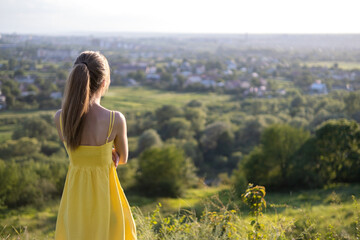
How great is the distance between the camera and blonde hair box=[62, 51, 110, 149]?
1.62m

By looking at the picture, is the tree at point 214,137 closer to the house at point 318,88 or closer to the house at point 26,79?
the house at point 26,79

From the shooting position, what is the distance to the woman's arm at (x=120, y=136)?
170 cm

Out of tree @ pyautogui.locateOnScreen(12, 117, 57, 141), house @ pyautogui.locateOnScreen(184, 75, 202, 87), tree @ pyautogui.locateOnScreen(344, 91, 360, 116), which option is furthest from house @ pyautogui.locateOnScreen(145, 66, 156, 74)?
tree @ pyautogui.locateOnScreen(344, 91, 360, 116)

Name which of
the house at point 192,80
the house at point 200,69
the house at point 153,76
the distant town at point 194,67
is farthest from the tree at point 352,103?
the house at point 200,69

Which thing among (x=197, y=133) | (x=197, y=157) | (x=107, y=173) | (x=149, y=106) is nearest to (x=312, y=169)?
(x=197, y=157)

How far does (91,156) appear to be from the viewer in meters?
1.76

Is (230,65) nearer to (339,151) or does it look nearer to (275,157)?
(275,157)

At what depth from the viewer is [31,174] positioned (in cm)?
1509

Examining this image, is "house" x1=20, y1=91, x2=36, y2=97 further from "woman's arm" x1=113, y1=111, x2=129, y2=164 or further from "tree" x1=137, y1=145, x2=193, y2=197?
"woman's arm" x1=113, y1=111, x2=129, y2=164

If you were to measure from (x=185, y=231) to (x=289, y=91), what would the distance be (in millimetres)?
41208

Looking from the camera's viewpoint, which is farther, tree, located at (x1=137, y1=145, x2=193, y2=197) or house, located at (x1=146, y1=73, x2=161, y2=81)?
house, located at (x1=146, y1=73, x2=161, y2=81)

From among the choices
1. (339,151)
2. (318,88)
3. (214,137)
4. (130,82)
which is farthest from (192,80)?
(339,151)

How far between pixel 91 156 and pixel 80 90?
375 mm

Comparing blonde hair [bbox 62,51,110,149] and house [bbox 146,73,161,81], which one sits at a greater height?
blonde hair [bbox 62,51,110,149]
